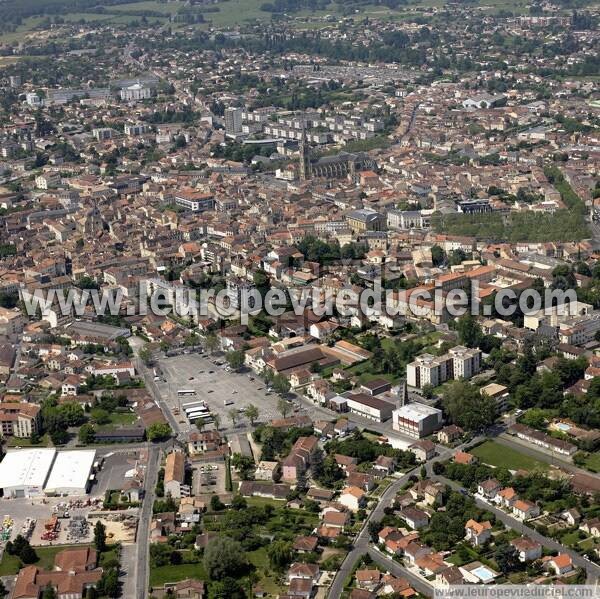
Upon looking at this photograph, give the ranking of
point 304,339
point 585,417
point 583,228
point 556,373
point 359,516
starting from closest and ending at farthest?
point 359,516 < point 585,417 < point 556,373 < point 304,339 < point 583,228

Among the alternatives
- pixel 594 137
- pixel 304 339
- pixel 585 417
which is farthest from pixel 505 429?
pixel 594 137

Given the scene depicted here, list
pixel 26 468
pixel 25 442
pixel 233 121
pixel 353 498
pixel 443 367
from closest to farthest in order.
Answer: pixel 353 498, pixel 26 468, pixel 25 442, pixel 443 367, pixel 233 121

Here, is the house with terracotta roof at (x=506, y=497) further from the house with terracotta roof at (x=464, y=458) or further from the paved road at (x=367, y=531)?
the paved road at (x=367, y=531)

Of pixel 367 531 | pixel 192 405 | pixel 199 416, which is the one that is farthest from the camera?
pixel 192 405

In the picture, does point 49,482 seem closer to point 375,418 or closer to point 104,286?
point 375,418

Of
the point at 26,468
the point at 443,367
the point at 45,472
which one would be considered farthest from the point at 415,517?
the point at 26,468

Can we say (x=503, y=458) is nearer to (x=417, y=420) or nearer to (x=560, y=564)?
(x=417, y=420)

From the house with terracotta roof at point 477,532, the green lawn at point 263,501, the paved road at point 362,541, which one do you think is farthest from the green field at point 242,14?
the house with terracotta roof at point 477,532
